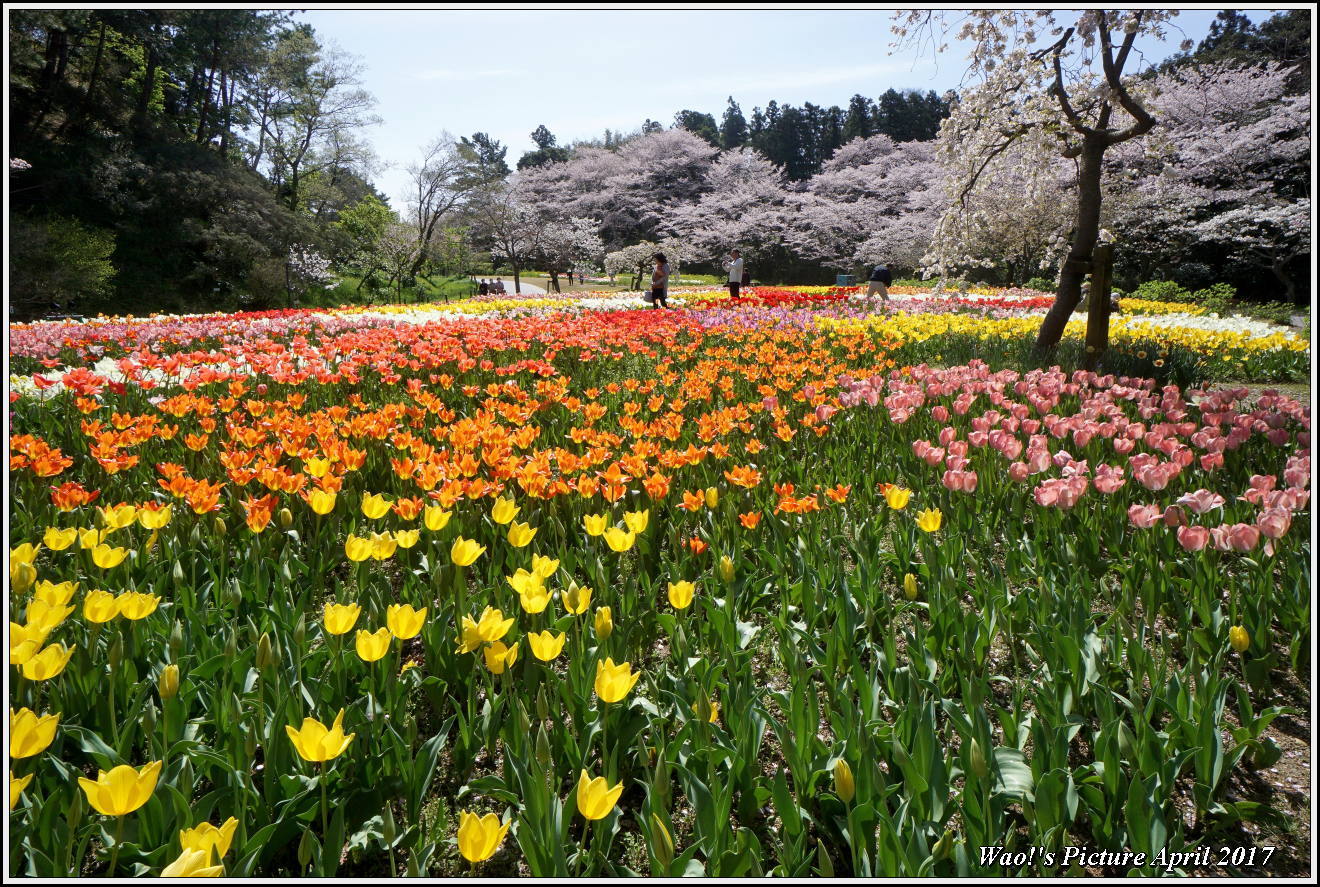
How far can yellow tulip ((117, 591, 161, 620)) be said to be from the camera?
164 cm

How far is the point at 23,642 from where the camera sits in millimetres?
1410

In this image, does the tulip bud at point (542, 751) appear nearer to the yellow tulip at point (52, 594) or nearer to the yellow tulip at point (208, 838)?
the yellow tulip at point (208, 838)

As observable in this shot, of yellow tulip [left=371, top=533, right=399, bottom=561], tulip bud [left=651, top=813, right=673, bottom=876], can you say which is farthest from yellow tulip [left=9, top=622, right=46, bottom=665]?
tulip bud [left=651, top=813, right=673, bottom=876]

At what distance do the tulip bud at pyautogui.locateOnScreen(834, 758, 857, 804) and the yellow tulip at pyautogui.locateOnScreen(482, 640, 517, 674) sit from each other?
708 mm

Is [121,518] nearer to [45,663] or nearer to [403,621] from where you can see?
[45,663]

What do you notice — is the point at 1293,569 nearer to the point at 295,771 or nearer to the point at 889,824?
the point at 889,824

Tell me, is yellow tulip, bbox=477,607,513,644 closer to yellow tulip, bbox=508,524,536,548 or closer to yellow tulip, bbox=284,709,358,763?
yellow tulip, bbox=284,709,358,763

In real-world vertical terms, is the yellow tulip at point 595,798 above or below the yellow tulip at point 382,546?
below

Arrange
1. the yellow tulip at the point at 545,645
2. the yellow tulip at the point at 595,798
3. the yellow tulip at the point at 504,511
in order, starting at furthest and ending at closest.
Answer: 1. the yellow tulip at the point at 504,511
2. the yellow tulip at the point at 545,645
3. the yellow tulip at the point at 595,798

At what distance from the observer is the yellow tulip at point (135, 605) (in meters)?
1.64

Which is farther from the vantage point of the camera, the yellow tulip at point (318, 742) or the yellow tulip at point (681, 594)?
the yellow tulip at point (681, 594)

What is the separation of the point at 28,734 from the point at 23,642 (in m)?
0.32

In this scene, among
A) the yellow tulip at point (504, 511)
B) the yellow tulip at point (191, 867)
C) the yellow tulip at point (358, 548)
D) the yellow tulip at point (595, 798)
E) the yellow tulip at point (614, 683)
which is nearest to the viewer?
the yellow tulip at point (191, 867)

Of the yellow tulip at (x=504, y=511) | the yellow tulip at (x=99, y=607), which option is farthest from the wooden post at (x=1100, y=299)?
the yellow tulip at (x=99, y=607)
